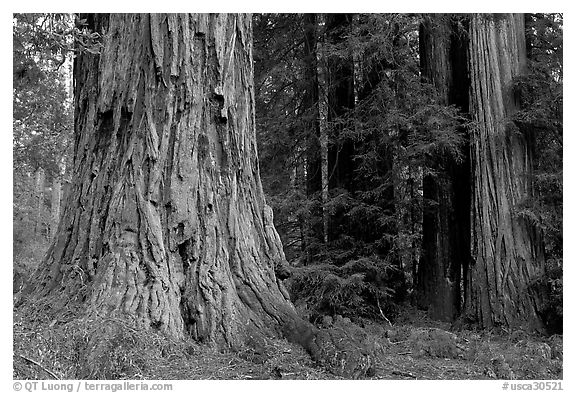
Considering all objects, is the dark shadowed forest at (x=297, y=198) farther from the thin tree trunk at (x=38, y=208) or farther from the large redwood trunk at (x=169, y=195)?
the thin tree trunk at (x=38, y=208)

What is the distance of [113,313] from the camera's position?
4598 mm

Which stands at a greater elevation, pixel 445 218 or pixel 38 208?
pixel 38 208

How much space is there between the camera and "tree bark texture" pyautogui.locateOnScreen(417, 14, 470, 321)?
921 centimetres

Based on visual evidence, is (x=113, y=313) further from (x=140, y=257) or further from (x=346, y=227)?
(x=346, y=227)

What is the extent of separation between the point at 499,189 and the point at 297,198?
3250 millimetres

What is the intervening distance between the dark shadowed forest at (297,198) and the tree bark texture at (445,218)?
0.04 meters

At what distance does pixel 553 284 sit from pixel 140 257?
18.9 feet

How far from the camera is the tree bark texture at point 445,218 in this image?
9211 mm

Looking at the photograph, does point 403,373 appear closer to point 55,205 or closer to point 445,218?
point 445,218

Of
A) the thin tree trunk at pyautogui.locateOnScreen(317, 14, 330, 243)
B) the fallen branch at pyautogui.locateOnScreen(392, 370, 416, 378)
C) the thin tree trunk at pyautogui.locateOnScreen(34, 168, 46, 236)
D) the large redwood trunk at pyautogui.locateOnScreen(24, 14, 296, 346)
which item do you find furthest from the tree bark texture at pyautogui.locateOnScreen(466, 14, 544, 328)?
the thin tree trunk at pyautogui.locateOnScreen(34, 168, 46, 236)

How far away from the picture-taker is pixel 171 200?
5.18m

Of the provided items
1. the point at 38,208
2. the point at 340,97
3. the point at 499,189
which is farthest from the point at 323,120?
the point at 38,208

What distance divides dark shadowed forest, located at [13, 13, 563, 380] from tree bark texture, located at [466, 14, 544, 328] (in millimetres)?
31
